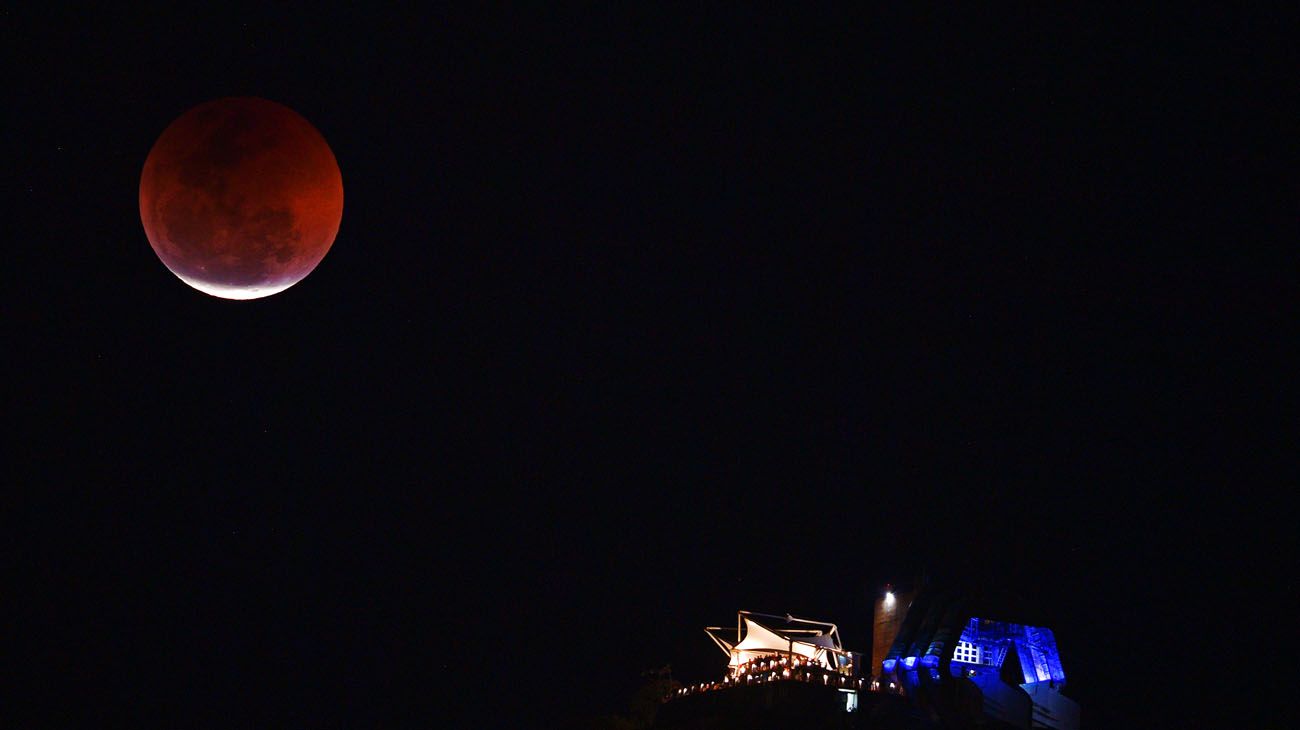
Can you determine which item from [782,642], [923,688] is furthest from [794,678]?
[782,642]

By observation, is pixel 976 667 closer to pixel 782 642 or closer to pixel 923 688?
pixel 923 688

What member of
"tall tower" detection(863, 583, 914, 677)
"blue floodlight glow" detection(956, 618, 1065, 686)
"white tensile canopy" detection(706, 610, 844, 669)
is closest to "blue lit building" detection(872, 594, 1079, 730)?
"blue floodlight glow" detection(956, 618, 1065, 686)

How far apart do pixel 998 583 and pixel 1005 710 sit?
12.9ft

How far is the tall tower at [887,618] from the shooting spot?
3369cm

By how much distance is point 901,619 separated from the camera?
3347cm

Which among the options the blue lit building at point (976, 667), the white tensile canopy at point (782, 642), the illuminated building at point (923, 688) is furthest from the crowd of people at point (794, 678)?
the white tensile canopy at point (782, 642)

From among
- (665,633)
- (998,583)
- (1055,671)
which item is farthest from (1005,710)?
(665,633)

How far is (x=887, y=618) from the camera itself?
3512cm

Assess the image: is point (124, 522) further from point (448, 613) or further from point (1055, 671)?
point (1055, 671)

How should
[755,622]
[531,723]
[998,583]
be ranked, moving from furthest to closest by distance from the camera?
1. [531,723]
2. [755,622]
3. [998,583]

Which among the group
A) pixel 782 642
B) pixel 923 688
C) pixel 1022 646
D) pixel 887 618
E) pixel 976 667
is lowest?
pixel 923 688

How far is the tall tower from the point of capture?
33688 millimetres

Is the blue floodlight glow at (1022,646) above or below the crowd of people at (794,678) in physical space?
above

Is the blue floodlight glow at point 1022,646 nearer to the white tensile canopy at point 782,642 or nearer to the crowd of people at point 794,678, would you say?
the crowd of people at point 794,678
